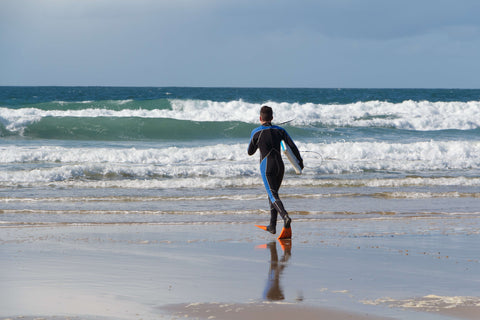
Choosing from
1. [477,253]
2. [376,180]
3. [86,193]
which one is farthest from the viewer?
[376,180]

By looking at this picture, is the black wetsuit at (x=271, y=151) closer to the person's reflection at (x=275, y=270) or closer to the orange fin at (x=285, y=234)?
the orange fin at (x=285, y=234)

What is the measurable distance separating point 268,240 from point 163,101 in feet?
104

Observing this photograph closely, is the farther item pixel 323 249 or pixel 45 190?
pixel 45 190

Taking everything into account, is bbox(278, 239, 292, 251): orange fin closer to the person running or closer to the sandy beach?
the sandy beach

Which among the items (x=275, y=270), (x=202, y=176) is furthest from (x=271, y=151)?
(x=202, y=176)

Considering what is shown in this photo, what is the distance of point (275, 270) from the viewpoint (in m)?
5.99

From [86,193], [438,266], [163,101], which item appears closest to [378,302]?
[438,266]

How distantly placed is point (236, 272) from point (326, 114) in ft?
86.3

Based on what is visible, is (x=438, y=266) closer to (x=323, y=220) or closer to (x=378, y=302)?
(x=378, y=302)

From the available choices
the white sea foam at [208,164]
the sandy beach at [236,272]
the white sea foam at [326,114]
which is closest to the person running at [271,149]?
the sandy beach at [236,272]

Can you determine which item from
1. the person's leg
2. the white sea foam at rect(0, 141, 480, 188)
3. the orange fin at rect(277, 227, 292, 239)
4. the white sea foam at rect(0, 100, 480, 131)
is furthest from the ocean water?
the white sea foam at rect(0, 100, 480, 131)

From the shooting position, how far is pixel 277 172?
24.8ft

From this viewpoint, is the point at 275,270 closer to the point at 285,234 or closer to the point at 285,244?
the point at 285,244

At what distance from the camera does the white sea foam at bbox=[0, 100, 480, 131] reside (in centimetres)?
2955
